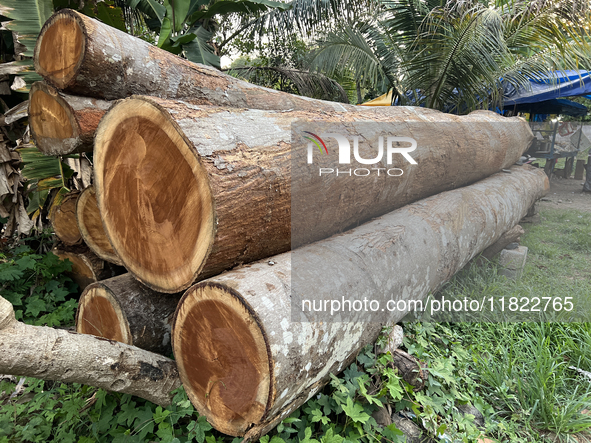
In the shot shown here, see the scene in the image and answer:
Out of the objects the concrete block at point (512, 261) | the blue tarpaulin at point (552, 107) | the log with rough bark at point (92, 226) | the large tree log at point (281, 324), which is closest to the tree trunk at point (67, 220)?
the log with rough bark at point (92, 226)

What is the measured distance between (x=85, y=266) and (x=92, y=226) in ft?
1.90

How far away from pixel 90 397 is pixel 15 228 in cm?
258

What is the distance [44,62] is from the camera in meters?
1.97

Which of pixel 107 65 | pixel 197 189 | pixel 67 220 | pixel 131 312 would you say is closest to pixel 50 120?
pixel 107 65

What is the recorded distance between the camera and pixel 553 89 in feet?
20.4

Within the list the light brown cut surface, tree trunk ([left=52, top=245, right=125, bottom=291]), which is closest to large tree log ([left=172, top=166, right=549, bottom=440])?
the light brown cut surface

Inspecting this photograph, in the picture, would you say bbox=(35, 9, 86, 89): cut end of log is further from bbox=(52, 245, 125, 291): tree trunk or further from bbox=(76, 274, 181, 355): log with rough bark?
bbox=(52, 245, 125, 291): tree trunk

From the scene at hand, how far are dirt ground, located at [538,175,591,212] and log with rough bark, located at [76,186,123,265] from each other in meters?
4.47

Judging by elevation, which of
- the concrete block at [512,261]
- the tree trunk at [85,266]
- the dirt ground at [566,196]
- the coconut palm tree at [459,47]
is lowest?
the concrete block at [512,261]

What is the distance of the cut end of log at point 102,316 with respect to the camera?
170 cm

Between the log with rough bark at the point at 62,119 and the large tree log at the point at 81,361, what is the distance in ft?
3.73

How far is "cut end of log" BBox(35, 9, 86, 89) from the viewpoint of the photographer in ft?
5.86

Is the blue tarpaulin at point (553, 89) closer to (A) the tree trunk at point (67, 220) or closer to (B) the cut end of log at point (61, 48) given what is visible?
(B) the cut end of log at point (61, 48)

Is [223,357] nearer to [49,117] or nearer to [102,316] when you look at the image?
[102,316]
